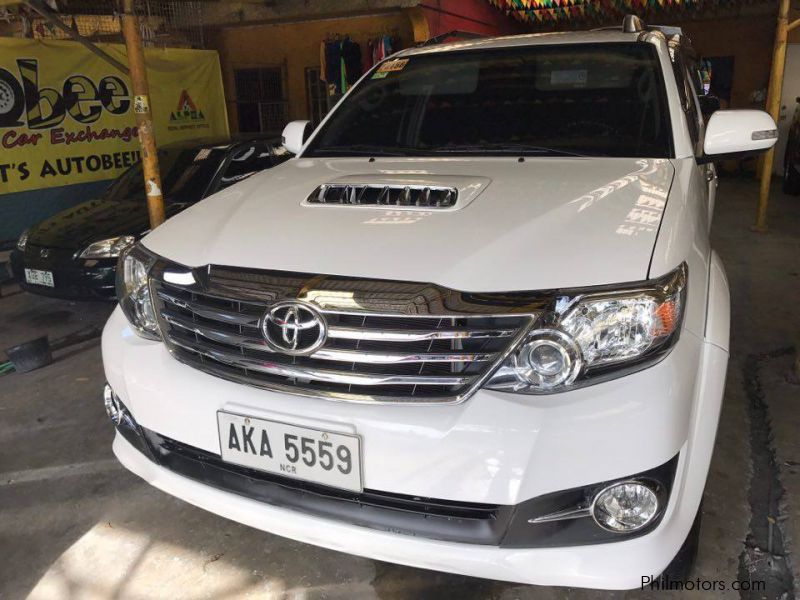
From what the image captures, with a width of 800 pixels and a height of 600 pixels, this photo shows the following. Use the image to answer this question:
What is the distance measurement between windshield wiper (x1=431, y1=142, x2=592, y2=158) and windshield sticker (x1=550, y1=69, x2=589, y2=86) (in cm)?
37

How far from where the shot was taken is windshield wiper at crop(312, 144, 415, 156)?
2.40 meters

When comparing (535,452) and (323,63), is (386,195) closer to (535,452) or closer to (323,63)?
(535,452)

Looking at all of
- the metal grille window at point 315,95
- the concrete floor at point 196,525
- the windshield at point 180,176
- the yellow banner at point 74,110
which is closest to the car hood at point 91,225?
the windshield at point 180,176

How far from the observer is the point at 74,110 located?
683 cm

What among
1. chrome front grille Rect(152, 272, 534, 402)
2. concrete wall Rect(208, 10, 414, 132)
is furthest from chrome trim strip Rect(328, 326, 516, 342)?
concrete wall Rect(208, 10, 414, 132)

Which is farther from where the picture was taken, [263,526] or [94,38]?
[94,38]

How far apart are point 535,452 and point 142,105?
376cm

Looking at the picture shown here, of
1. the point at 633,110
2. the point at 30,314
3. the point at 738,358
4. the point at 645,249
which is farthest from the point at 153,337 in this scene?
the point at 30,314

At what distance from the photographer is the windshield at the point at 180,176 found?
15.9 feet

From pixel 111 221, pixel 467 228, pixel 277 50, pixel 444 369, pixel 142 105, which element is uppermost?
pixel 277 50

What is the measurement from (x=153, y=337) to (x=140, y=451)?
1.11 ft

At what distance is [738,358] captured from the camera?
3404 mm

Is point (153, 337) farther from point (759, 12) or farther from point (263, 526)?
point (759, 12)

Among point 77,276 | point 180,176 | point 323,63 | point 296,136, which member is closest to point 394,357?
point 296,136
